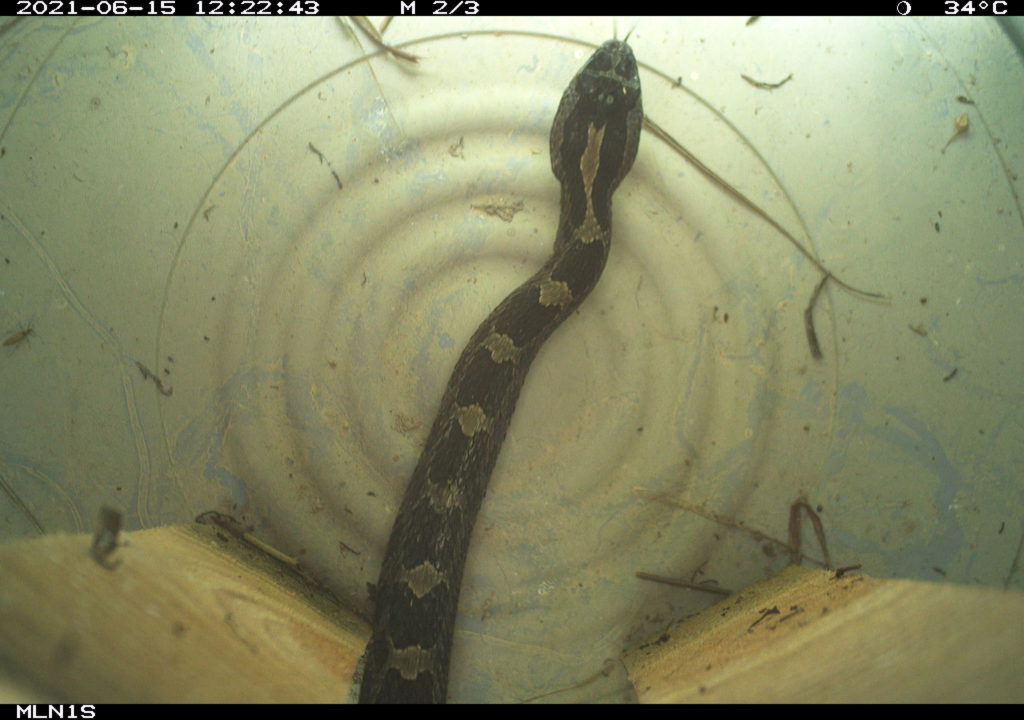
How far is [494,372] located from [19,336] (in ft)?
6.32

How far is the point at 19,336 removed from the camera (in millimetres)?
2498

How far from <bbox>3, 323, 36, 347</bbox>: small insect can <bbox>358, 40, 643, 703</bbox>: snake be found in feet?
5.39

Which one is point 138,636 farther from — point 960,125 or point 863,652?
point 960,125

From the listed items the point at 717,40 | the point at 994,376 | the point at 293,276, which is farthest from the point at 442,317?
the point at 994,376

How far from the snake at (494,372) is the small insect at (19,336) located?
5.39 feet

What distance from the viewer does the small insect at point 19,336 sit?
249cm

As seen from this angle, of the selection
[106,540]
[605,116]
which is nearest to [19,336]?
[106,540]

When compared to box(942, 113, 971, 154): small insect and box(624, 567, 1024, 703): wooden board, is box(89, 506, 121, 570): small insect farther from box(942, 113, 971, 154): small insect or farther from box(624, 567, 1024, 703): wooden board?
box(942, 113, 971, 154): small insect

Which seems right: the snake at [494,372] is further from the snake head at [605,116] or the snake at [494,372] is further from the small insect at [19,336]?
the small insect at [19,336]

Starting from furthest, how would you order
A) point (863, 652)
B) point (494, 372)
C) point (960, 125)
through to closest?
1. point (960, 125)
2. point (494, 372)
3. point (863, 652)

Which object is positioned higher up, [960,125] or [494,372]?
[960,125]

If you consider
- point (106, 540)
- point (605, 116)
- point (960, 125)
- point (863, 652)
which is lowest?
point (863, 652)

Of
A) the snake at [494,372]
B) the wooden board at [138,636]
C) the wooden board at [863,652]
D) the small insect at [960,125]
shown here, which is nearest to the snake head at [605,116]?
the snake at [494,372]

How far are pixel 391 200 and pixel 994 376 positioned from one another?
262 centimetres
